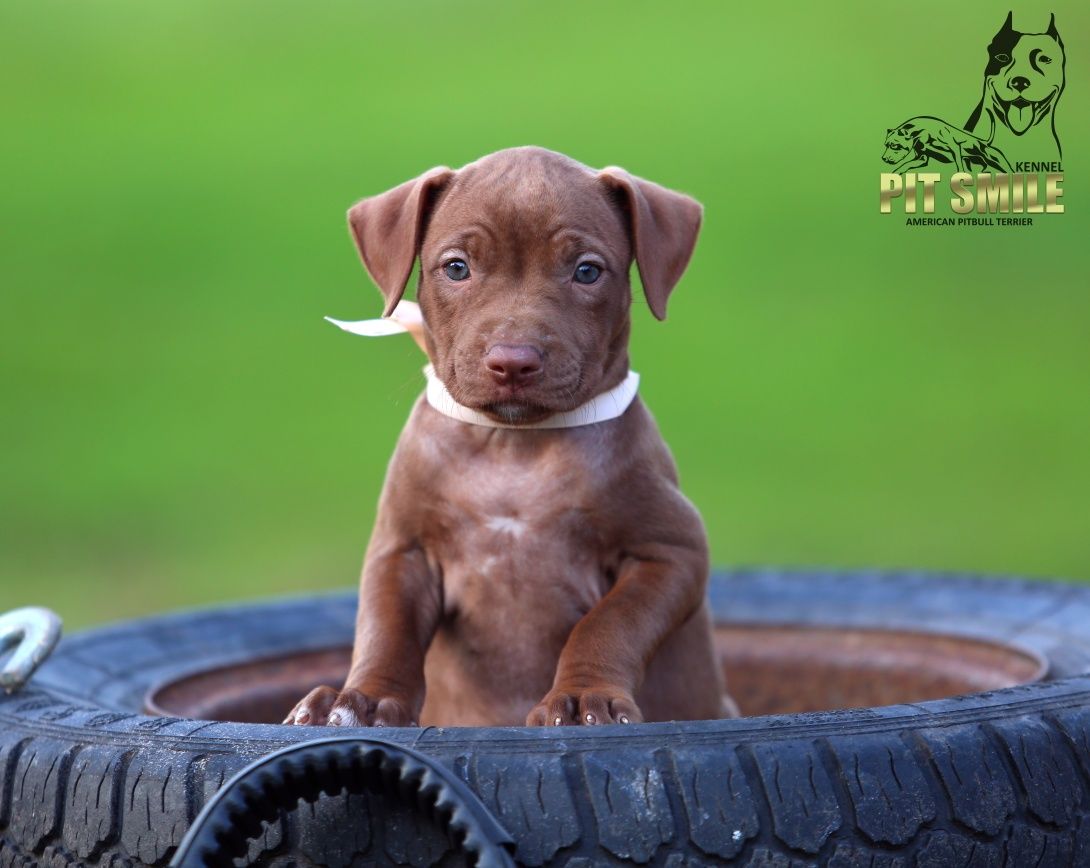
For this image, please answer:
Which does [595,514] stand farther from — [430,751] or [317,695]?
[430,751]

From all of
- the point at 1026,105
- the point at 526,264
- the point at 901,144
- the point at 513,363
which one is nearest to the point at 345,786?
the point at 513,363

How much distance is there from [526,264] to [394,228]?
1.36ft

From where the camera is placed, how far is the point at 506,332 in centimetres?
376

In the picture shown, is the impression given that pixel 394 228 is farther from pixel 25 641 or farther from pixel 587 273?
pixel 25 641

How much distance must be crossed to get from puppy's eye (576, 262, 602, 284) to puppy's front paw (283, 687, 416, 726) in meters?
1.06

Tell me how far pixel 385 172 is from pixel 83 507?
19.8ft

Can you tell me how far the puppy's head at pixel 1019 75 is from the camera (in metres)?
6.28

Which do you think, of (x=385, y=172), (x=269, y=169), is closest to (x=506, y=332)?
(x=385, y=172)

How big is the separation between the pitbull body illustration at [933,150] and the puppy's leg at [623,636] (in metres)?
2.54

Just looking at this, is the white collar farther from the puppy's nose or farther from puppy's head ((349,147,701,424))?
the puppy's nose

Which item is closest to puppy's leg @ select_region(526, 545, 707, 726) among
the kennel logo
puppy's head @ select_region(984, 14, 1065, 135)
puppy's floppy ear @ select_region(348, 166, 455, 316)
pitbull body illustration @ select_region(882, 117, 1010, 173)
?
puppy's floppy ear @ select_region(348, 166, 455, 316)

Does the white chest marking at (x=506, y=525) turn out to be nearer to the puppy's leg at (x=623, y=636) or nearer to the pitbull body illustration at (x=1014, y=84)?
the puppy's leg at (x=623, y=636)

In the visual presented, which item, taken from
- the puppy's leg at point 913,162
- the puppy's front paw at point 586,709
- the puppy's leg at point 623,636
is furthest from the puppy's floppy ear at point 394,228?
the puppy's leg at point 913,162

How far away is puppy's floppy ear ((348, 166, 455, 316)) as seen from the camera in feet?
13.5
